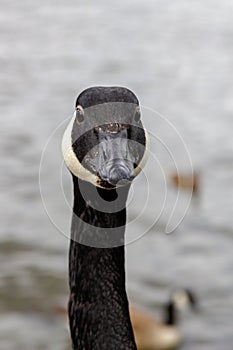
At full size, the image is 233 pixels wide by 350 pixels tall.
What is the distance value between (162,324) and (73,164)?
167 inches

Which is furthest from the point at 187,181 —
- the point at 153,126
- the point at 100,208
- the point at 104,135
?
the point at 104,135

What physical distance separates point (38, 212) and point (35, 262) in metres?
0.89

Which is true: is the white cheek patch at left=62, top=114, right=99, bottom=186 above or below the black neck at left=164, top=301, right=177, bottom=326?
below

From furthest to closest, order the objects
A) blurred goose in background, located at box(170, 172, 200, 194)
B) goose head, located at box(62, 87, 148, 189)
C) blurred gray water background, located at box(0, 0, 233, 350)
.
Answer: blurred goose in background, located at box(170, 172, 200, 194)
blurred gray water background, located at box(0, 0, 233, 350)
goose head, located at box(62, 87, 148, 189)

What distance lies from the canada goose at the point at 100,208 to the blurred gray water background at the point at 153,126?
3119 mm

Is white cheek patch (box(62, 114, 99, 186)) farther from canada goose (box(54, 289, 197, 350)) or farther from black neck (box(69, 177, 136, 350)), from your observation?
canada goose (box(54, 289, 197, 350))

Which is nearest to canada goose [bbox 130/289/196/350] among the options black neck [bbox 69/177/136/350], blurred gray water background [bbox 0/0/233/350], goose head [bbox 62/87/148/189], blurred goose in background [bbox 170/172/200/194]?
blurred gray water background [bbox 0/0/233/350]

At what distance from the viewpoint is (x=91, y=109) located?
439cm

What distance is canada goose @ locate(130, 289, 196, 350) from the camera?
27.1 ft

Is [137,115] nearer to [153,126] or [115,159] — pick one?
[115,159]

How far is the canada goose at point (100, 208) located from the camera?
4273 millimetres

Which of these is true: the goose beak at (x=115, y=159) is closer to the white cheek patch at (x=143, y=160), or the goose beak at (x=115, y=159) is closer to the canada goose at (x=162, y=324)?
the white cheek patch at (x=143, y=160)

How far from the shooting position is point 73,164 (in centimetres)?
448

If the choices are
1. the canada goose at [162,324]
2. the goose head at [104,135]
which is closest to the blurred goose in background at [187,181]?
the canada goose at [162,324]
